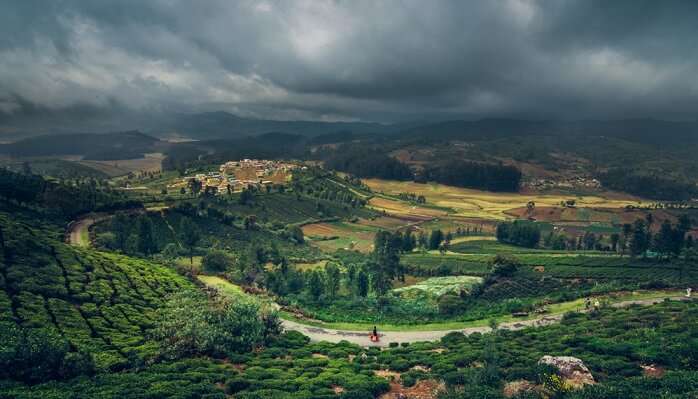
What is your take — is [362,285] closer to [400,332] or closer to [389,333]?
[400,332]

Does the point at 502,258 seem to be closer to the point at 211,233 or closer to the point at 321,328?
the point at 321,328

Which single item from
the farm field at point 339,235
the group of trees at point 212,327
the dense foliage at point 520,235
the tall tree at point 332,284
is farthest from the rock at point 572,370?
the dense foliage at point 520,235

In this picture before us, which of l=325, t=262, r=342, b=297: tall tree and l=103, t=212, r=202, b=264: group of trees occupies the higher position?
l=103, t=212, r=202, b=264: group of trees

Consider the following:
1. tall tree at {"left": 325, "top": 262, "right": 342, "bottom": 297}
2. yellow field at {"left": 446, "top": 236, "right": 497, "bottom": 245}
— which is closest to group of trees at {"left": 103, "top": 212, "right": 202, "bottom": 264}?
tall tree at {"left": 325, "top": 262, "right": 342, "bottom": 297}

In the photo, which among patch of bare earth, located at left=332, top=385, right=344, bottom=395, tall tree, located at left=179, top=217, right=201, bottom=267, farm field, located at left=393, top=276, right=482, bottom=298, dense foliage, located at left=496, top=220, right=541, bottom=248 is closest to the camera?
patch of bare earth, located at left=332, top=385, right=344, bottom=395

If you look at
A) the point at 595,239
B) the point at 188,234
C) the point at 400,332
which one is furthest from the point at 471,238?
the point at 400,332

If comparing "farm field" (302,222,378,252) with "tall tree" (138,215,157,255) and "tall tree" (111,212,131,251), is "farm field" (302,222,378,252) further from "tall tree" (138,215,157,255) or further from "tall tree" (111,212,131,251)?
"tall tree" (111,212,131,251)
